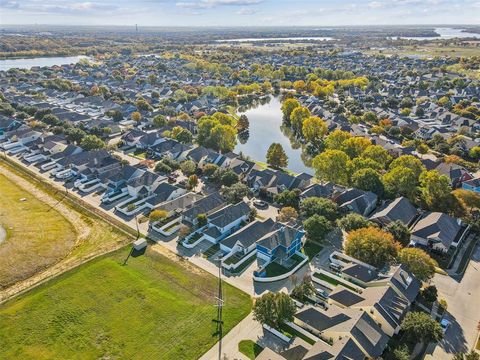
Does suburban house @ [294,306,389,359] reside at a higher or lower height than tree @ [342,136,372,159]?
lower

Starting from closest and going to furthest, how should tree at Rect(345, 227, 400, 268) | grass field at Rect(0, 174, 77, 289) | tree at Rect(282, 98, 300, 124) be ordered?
1. tree at Rect(345, 227, 400, 268)
2. grass field at Rect(0, 174, 77, 289)
3. tree at Rect(282, 98, 300, 124)

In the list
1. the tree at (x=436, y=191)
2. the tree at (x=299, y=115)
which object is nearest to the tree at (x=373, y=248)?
the tree at (x=436, y=191)

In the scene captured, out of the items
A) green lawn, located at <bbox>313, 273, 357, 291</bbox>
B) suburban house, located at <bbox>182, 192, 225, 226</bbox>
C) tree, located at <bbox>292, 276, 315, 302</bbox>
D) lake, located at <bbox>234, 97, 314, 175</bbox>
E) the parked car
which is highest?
suburban house, located at <bbox>182, 192, 225, 226</bbox>

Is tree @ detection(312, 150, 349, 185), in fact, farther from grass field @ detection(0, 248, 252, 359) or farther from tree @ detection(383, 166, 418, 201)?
grass field @ detection(0, 248, 252, 359)

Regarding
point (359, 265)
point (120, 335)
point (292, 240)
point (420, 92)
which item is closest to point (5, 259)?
point (120, 335)

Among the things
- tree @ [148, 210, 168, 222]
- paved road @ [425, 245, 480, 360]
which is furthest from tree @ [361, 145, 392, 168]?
tree @ [148, 210, 168, 222]

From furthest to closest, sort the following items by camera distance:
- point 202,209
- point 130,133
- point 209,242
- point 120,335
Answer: point 130,133
point 202,209
point 209,242
point 120,335

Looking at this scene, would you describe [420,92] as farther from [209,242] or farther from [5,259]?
[5,259]
